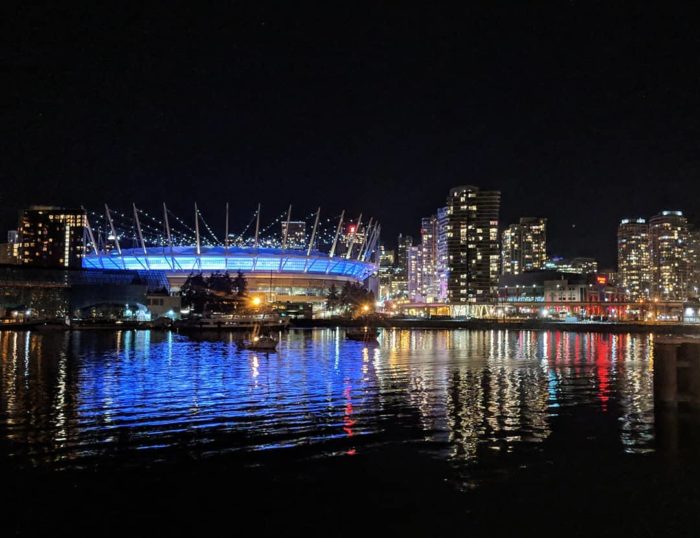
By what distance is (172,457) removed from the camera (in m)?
14.5

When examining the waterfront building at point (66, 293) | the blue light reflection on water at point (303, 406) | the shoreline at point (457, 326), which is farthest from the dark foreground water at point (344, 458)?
the waterfront building at point (66, 293)

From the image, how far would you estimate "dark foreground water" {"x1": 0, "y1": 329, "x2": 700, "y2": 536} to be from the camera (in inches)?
419

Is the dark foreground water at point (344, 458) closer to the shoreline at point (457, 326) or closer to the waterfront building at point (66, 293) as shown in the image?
the shoreline at point (457, 326)

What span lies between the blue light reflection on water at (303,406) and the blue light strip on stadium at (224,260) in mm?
101600

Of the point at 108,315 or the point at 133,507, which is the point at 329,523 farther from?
the point at 108,315

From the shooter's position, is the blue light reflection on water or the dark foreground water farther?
the blue light reflection on water

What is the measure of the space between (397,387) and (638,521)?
17028 mm

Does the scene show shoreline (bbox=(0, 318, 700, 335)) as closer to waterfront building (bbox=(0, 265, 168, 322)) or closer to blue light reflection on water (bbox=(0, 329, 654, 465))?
waterfront building (bbox=(0, 265, 168, 322))

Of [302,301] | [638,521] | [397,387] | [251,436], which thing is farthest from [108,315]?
Result: [638,521]

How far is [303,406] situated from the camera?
855 inches

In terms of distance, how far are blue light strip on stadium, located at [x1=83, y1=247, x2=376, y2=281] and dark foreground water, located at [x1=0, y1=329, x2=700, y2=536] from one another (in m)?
114

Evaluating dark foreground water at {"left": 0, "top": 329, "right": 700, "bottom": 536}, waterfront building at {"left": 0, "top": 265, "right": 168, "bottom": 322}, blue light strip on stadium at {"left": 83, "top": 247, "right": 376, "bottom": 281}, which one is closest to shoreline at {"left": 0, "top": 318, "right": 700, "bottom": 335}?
waterfront building at {"left": 0, "top": 265, "right": 168, "bottom": 322}

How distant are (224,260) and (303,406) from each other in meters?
123

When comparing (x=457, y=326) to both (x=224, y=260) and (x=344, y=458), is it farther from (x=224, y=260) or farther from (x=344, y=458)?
(x=344, y=458)
